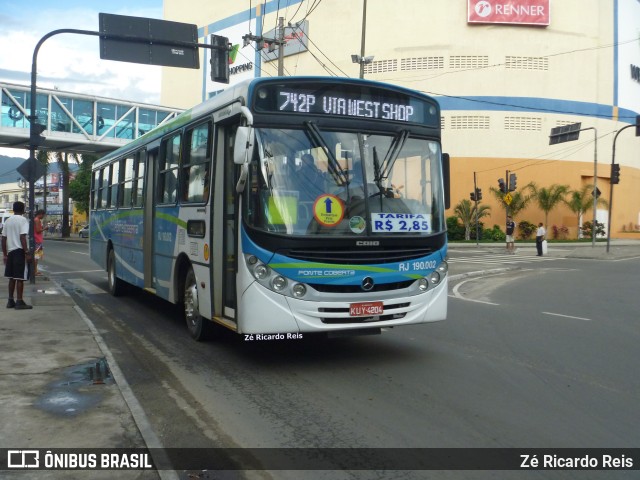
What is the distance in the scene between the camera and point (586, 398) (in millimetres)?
6250

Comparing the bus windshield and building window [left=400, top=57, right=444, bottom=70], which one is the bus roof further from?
building window [left=400, top=57, right=444, bottom=70]

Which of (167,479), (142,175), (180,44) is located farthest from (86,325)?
(180,44)

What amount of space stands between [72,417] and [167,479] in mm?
1654

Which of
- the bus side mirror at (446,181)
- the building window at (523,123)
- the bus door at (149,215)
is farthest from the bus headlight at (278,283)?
the building window at (523,123)

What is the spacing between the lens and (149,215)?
1105cm

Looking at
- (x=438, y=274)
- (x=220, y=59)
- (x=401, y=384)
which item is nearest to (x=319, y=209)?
(x=438, y=274)

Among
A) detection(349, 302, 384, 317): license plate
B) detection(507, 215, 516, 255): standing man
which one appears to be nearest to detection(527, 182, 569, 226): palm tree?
detection(507, 215, 516, 255): standing man

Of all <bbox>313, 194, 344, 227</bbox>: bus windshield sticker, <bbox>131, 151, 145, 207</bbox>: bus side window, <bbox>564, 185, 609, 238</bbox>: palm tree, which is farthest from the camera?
<bbox>564, 185, 609, 238</bbox>: palm tree

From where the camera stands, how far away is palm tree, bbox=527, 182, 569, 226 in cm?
4606

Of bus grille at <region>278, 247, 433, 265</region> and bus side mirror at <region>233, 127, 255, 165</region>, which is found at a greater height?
bus side mirror at <region>233, 127, 255, 165</region>

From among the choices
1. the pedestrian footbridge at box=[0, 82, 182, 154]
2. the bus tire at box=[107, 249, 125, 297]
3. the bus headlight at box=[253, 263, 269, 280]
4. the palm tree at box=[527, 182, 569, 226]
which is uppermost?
the pedestrian footbridge at box=[0, 82, 182, 154]

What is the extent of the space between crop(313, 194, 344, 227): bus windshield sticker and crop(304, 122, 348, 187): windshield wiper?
0.67 feet

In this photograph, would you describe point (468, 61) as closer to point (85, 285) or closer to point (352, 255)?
point (85, 285)

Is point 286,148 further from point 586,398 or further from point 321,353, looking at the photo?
point 586,398
